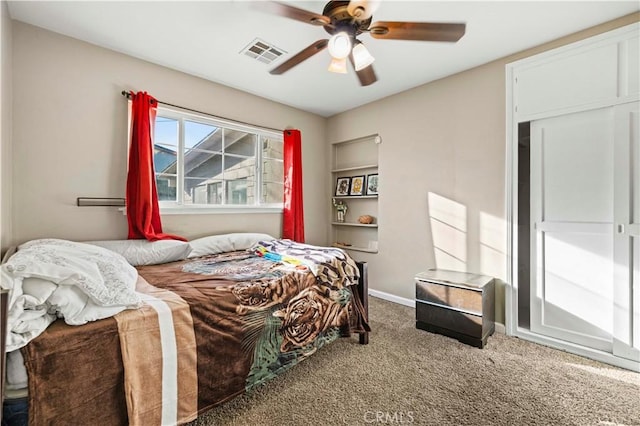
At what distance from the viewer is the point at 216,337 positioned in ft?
4.70

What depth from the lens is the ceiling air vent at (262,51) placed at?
2.36 m

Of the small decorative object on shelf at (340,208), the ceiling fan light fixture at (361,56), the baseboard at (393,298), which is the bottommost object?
the baseboard at (393,298)

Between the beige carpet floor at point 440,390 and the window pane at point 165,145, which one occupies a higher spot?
the window pane at point 165,145

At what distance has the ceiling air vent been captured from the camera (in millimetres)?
2362

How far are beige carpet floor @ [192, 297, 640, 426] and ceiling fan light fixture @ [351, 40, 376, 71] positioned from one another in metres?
2.08

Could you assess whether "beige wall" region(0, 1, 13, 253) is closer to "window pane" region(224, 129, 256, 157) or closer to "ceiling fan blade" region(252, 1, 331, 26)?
"ceiling fan blade" region(252, 1, 331, 26)

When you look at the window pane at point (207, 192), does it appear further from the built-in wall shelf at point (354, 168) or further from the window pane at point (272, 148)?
the built-in wall shelf at point (354, 168)

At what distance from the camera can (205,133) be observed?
3.11 m

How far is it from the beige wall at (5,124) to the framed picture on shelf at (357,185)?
3.32 metres

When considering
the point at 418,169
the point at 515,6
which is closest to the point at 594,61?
the point at 515,6

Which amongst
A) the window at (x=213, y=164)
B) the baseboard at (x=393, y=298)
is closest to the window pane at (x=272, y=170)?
the window at (x=213, y=164)

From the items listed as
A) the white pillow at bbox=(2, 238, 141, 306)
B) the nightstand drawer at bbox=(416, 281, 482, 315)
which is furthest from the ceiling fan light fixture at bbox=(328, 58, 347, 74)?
the nightstand drawer at bbox=(416, 281, 482, 315)

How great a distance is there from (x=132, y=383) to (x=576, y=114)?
3307 mm

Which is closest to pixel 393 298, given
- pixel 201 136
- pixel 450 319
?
pixel 450 319
